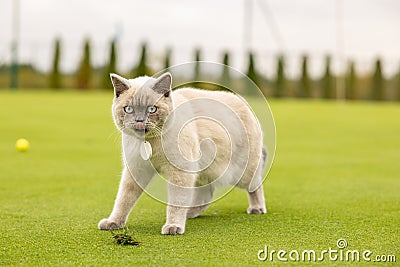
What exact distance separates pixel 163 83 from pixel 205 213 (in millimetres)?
1267

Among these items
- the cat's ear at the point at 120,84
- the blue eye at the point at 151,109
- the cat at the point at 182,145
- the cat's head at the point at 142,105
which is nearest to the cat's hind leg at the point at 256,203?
the cat at the point at 182,145

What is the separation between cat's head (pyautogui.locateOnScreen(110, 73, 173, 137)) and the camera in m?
3.15

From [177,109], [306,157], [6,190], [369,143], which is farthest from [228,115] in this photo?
[369,143]

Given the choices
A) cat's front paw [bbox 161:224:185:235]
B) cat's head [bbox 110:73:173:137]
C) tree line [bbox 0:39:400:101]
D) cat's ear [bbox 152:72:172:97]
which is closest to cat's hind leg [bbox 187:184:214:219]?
cat's front paw [bbox 161:224:185:235]

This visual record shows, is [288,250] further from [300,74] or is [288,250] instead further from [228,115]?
[300,74]

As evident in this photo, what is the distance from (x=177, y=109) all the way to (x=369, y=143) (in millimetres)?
7244

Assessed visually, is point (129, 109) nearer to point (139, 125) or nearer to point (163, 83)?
point (139, 125)

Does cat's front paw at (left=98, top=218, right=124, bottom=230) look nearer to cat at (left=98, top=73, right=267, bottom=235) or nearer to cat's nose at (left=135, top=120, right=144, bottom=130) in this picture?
cat at (left=98, top=73, right=267, bottom=235)

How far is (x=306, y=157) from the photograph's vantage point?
26.5ft

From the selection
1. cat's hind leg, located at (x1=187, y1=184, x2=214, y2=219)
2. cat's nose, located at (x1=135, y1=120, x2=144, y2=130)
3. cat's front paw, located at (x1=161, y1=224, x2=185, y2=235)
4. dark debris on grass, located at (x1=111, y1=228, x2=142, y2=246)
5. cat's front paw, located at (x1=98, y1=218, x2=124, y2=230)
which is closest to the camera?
dark debris on grass, located at (x1=111, y1=228, x2=142, y2=246)

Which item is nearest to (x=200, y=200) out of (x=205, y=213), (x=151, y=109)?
(x=205, y=213)
